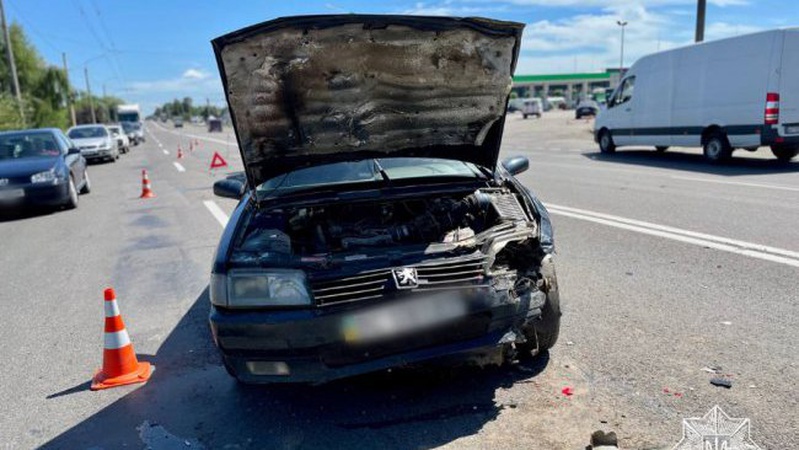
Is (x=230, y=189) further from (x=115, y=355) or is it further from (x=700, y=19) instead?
(x=700, y=19)

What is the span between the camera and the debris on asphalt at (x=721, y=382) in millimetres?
3346

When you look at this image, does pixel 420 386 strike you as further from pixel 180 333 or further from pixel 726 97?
pixel 726 97

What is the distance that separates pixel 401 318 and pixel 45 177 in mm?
10204

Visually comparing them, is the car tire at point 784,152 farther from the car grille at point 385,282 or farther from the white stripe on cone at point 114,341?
the white stripe on cone at point 114,341

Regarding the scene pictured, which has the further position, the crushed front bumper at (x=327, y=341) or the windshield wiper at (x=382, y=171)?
the windshield wiper at (x=382, y=171)

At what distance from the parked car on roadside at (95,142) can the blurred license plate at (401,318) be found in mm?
23252

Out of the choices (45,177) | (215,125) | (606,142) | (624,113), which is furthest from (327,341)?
(215,125)

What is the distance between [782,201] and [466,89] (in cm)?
717

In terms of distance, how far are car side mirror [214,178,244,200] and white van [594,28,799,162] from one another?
1232 centimetres

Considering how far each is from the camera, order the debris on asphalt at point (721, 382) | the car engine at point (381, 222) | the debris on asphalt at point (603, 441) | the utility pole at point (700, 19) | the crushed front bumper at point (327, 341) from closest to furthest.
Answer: the debris on asphalt at point (603, 441) → the crushed front bumper at point (327, 341) → the debris on asphalt at point (721, 382) → the car engine at point (381, 222) → the utility pole at point (700, 19)

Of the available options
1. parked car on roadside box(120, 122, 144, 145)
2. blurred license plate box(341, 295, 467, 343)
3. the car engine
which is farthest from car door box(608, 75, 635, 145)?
parked car on roadside box(120, 122, 144, 145)

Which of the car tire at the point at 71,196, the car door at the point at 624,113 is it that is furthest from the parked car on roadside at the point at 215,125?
the car tire at the point at 71,196

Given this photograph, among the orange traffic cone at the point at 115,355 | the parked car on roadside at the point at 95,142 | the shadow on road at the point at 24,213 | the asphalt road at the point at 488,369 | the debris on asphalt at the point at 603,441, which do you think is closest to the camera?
the debris on asphalt at the point at 603,441

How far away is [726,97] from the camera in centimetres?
1386
